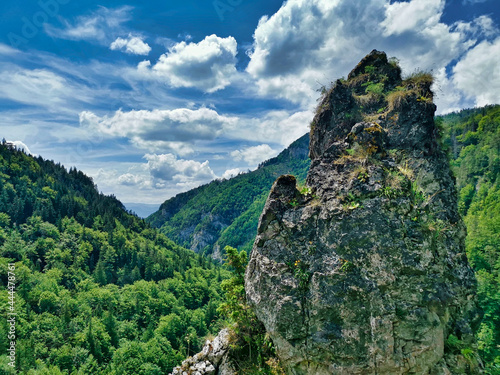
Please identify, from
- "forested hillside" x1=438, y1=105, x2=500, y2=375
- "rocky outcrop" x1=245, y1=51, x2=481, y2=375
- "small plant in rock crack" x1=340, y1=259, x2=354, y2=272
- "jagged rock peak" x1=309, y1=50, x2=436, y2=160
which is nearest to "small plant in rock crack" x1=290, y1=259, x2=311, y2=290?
"rocky outcrop" x1=245, y1=51, x2=481, y2=375

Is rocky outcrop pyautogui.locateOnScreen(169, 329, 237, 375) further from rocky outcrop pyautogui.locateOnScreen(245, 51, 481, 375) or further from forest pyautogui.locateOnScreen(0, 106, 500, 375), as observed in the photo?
rocky outcrop pyautogui.locateOnScreen(245, 51, 481, 375)

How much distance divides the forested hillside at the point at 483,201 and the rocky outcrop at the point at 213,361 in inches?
422

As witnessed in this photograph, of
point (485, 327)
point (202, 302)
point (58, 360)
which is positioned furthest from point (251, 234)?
point (485, 327)

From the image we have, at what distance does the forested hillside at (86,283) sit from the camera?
52.6 m

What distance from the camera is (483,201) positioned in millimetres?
68562

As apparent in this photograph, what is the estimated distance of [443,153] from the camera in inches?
537

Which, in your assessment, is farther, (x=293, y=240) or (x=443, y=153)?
(x=443, y=153)

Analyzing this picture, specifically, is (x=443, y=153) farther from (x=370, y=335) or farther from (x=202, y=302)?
(x=202, y=302)

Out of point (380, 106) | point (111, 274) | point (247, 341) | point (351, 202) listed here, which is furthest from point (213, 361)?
point (111, 274)

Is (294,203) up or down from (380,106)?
down

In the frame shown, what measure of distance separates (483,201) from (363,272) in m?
79.3

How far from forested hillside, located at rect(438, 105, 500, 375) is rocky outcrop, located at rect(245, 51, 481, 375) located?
4337 mm

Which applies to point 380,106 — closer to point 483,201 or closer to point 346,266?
point 346,266

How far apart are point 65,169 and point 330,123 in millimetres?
161032
